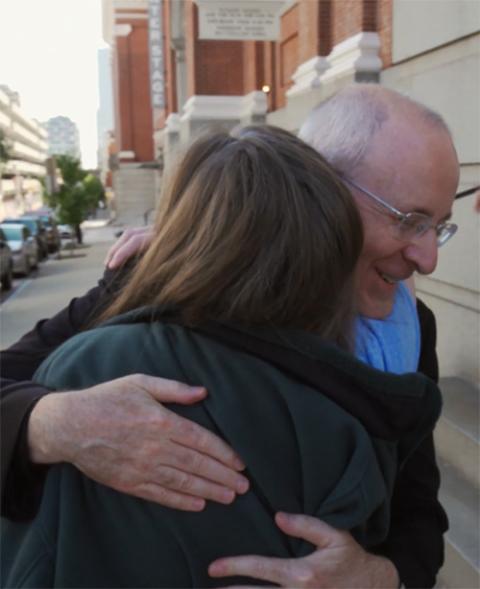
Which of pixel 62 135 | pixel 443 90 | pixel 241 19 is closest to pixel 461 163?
pixel 443 90

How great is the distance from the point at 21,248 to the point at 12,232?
40.3 inches

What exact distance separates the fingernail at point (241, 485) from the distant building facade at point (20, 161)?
215 feet

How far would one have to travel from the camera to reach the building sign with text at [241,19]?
1020cm

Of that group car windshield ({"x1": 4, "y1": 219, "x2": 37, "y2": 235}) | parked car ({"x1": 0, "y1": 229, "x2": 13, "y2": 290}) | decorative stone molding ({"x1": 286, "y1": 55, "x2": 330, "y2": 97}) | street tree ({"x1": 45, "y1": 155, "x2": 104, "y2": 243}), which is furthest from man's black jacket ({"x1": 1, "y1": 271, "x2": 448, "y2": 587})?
street tree ({"x1": 45, "y1": 155, "x2": 104, "y2": 243})

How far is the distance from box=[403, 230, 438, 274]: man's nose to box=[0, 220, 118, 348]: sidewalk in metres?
10.3

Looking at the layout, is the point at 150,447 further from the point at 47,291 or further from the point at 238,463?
the point at 47,291

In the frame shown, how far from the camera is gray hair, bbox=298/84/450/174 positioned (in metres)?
1.36

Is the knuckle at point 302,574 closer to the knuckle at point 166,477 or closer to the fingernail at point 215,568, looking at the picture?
the fingernail at point 215,568

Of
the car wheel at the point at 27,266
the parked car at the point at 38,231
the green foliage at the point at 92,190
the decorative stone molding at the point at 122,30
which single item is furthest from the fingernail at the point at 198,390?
the decorative stone molding at the point at 122,30

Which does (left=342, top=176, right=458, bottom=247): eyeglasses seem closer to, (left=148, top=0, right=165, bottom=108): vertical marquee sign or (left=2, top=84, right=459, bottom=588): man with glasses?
(left=2, top=84, right=459, bottom=588): man with glasses

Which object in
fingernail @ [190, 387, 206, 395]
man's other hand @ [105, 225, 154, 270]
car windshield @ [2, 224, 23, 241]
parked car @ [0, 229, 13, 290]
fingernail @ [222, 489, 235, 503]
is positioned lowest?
parked car @ [0, 229, 13, 290]

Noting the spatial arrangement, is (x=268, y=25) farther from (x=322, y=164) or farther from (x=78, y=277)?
(x=78, y=277)

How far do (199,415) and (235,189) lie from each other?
0.37 m

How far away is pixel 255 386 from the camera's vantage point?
1151mm
